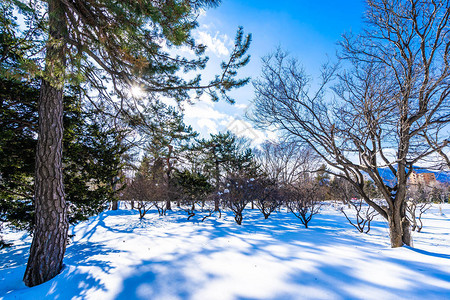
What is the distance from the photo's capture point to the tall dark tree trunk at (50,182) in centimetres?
276

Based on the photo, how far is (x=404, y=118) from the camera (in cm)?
391

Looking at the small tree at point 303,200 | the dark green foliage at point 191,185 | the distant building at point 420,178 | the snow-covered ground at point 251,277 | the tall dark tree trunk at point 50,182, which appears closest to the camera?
the snow-covered ground at point 251,277

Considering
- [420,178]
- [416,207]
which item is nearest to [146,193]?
[416,207]

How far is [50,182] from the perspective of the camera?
2939 millimetres

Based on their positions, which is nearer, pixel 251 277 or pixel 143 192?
pixel 251 277

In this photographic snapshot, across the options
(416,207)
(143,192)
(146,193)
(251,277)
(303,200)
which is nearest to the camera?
(251,277)

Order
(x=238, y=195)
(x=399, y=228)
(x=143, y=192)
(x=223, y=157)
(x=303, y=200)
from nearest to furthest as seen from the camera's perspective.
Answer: (x=399, y=228)
(x=303, y=200)
(x=238, y=195)
(x=143, y=192)
(x=223, y=157)

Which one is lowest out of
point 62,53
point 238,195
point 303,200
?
point 303,200

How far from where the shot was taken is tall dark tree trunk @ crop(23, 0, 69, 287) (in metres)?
2.76

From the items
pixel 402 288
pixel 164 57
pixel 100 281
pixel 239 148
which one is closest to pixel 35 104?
pixel 164 57

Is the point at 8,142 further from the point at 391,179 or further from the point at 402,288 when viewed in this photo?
the point at 391,179

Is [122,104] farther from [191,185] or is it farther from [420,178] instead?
[420,178]

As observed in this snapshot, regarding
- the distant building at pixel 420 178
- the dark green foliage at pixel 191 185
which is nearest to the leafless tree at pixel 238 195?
the dark green foliage at pixel 191 185

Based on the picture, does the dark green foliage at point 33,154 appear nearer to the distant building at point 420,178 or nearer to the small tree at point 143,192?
the small tree at point 143,192
